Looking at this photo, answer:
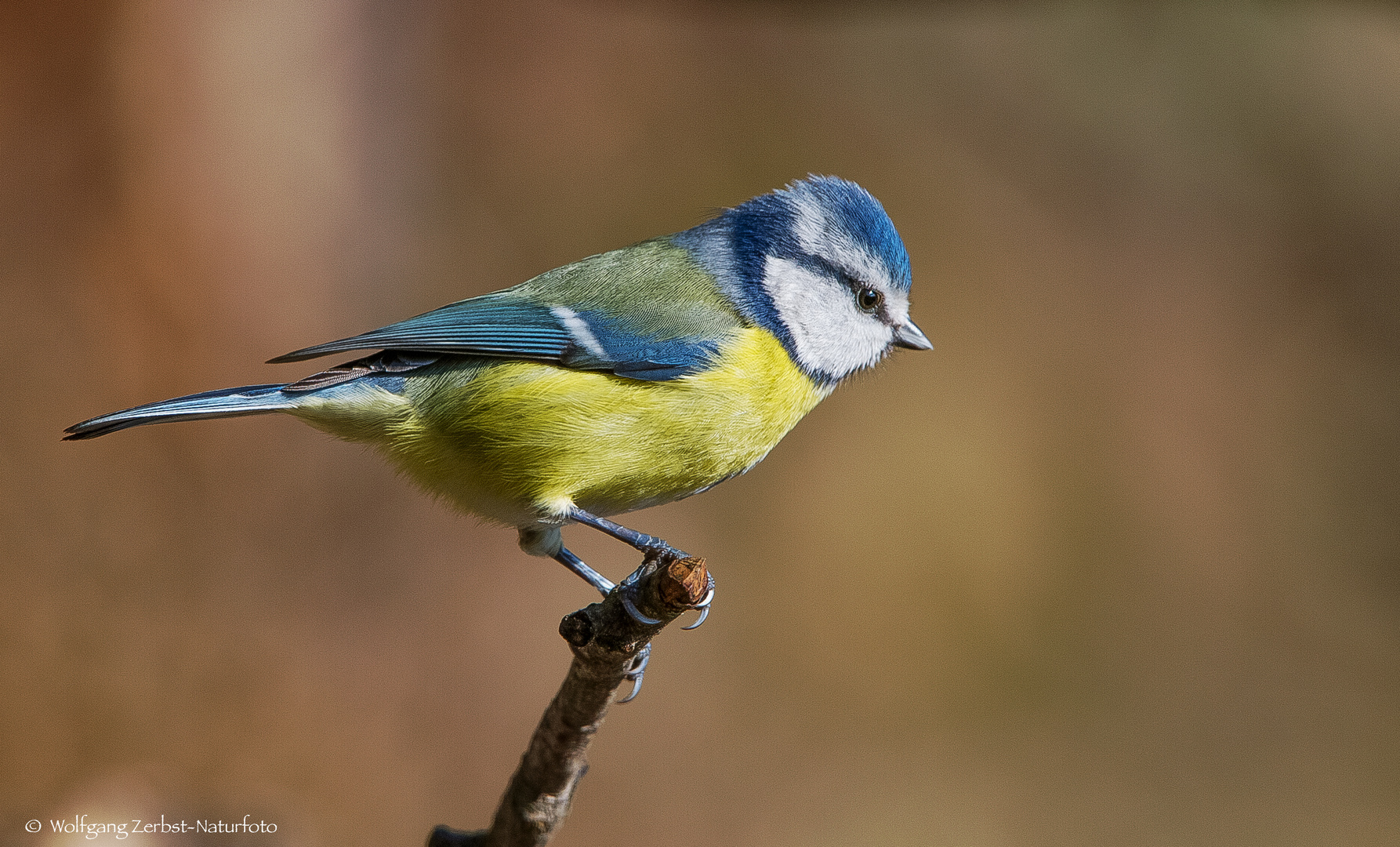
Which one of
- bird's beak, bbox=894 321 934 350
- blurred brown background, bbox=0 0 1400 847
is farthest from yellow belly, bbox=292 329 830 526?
blurred brown background, bbox=0 0 1400 847

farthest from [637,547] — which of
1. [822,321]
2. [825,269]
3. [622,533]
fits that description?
[825,269]

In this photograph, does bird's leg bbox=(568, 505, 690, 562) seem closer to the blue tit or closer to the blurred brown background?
the blue tit

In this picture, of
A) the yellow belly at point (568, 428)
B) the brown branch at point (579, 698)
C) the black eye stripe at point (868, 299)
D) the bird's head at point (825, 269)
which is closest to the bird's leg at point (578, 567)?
the yellow belly at point (568, 428)

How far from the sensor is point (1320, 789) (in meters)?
4.47

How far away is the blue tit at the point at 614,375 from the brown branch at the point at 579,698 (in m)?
0.23

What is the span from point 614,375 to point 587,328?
0.13 meters

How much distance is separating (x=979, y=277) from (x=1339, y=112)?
2293mm

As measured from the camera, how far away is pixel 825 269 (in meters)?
2.34

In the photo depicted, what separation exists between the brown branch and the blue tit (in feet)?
0.75

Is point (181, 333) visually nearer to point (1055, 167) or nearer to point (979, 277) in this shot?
point (979, 277)

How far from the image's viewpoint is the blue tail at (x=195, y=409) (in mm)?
1838

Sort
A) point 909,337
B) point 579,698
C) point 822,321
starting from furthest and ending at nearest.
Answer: point 909,337
point 822,321
point 579,698

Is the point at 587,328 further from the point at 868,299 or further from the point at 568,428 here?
the point at 868,299

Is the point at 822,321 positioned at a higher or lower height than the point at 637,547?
higher
